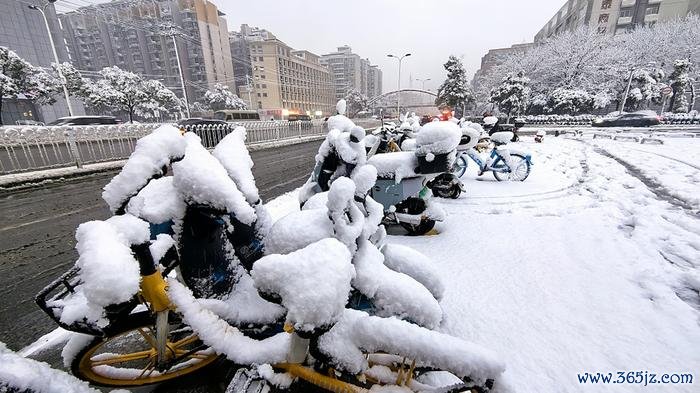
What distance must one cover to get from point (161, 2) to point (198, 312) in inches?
3445

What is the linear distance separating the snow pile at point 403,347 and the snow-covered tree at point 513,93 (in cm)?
3840

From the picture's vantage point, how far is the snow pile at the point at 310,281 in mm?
1158

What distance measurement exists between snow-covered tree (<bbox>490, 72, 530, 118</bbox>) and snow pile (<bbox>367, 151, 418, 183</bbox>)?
117 ft

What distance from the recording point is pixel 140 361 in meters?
2.28

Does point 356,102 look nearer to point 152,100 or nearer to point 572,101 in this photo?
point 152,100

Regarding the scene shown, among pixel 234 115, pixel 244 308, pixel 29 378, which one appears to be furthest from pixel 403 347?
pixel 234 115

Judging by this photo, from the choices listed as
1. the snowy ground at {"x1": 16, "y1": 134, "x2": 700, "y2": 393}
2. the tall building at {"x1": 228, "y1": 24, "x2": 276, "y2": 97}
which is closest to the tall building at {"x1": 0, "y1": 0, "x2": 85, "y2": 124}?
the tall building at {"x1": 228, "y1": 24, "x2": 276, "y2": 97}

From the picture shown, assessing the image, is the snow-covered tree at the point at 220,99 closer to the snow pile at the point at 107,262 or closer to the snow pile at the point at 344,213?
the snow pile at the point at 107,262

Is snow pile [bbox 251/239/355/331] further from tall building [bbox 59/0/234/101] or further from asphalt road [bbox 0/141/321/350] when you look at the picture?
tall building [bbox 59/0/234/101]

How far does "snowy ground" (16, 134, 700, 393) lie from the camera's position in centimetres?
213

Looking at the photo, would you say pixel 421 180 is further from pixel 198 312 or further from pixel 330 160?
pixel 198 312

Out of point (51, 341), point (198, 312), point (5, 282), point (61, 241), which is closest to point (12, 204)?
point (61, 241)

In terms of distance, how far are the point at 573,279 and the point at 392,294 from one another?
2553mm

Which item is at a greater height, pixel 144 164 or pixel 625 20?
pixel 625 20
